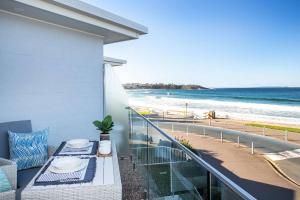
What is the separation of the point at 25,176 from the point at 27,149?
0.38 m

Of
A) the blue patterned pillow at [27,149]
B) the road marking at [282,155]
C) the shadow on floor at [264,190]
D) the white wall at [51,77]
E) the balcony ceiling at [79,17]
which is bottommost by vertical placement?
the shadow on floor at [264,190]

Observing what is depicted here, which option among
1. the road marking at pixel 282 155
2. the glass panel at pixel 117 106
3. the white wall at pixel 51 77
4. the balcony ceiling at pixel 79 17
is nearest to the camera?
the balcony ceiling at pixel 79 17

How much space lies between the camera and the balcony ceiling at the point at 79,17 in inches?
121

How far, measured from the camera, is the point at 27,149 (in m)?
2.90

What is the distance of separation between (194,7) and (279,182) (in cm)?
1059

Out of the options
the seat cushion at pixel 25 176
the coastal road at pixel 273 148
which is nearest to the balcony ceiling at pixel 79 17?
the seat cushion at pixel 25 176

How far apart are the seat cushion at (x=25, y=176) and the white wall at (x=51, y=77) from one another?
92cm

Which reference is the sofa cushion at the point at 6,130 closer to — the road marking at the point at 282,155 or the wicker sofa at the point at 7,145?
the wicker sofa at the point at 7,145

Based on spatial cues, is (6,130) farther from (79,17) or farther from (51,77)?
(79,17)

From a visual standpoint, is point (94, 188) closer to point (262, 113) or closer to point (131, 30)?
point (131, 30)

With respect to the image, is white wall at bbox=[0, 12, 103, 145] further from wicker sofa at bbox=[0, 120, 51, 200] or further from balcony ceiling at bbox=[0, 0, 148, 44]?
wicker sofa at bbox=[0, 120, 51, 200]

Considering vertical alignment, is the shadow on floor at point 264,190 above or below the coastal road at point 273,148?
below

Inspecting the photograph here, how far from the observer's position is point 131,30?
443 cm

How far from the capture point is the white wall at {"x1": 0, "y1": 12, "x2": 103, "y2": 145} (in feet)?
11.0
